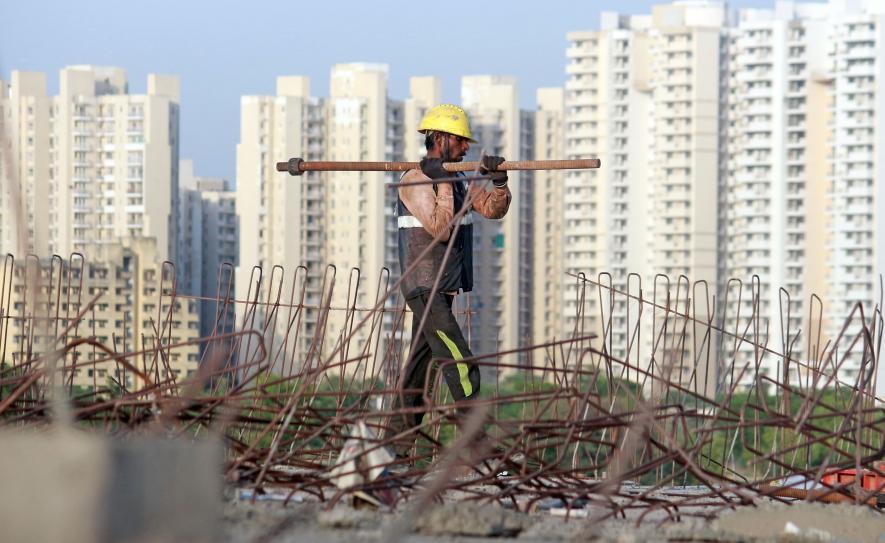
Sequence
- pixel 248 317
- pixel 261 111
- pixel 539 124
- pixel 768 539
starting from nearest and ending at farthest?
1. pixel 768 539
2. pixel 248 317
3. pixel 261 111
4. pixel 539 124

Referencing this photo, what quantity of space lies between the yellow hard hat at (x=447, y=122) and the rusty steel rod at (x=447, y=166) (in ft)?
0.62

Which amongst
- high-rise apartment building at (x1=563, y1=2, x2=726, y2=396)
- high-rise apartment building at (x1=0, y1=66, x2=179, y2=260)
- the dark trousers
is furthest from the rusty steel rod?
high-rise apartment building at (x1=0, y1=66, x2=179, y2=260)

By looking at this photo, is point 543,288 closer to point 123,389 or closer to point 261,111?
point 261,111

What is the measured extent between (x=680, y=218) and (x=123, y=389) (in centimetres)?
7565

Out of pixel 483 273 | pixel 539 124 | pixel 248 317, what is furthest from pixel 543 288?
pixel 248 317

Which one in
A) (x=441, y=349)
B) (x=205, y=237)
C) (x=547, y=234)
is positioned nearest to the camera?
(x=441, y=349)

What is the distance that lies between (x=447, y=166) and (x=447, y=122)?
1.04ft

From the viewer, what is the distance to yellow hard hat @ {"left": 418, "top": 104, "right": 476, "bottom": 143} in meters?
7.12

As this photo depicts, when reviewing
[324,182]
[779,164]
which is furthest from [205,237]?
[779,164]

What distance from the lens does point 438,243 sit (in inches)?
276

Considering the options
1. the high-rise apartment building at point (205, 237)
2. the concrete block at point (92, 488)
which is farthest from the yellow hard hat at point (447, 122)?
the high-rise apartment building at point (205, 237)

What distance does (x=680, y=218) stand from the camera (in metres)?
81.5

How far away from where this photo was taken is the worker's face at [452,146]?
7168 mm

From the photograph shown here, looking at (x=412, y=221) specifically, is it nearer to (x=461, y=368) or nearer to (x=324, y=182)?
(x=461, y=368)
